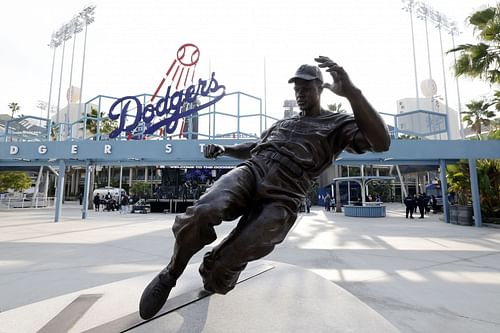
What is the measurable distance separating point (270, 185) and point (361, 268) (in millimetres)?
3836

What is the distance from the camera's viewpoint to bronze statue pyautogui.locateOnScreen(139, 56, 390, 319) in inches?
70.4

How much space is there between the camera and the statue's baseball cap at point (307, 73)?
209 cm

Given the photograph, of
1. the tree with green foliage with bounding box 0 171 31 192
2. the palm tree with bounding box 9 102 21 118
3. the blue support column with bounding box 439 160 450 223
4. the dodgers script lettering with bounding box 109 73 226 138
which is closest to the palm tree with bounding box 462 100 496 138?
the blue support column with bounding box 439 160 450 223

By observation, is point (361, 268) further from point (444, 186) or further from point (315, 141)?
point (444, 186)

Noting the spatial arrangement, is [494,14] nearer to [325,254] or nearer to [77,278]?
[325,254]

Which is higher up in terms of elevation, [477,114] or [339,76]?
[477,114]

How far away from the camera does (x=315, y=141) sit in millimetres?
2156

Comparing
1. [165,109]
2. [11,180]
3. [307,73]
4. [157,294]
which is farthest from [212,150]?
[11,180]

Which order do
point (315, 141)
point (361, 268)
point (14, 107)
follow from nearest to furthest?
point (315, 141)
point (361, 268)
point (14, 107)

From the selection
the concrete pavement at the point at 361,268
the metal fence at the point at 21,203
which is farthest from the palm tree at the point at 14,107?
the concrete pavement at the point at 361,268

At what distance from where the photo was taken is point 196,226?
1764 millimetres

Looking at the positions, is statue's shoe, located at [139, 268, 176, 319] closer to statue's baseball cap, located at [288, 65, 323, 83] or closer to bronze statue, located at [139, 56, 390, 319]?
bronze statue, located at [139, 56, 390, 319]

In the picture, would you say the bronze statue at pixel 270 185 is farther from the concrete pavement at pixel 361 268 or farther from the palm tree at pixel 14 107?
the palm tree at pixel 14 107

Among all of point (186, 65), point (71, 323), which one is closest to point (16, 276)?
point (71, 323)
